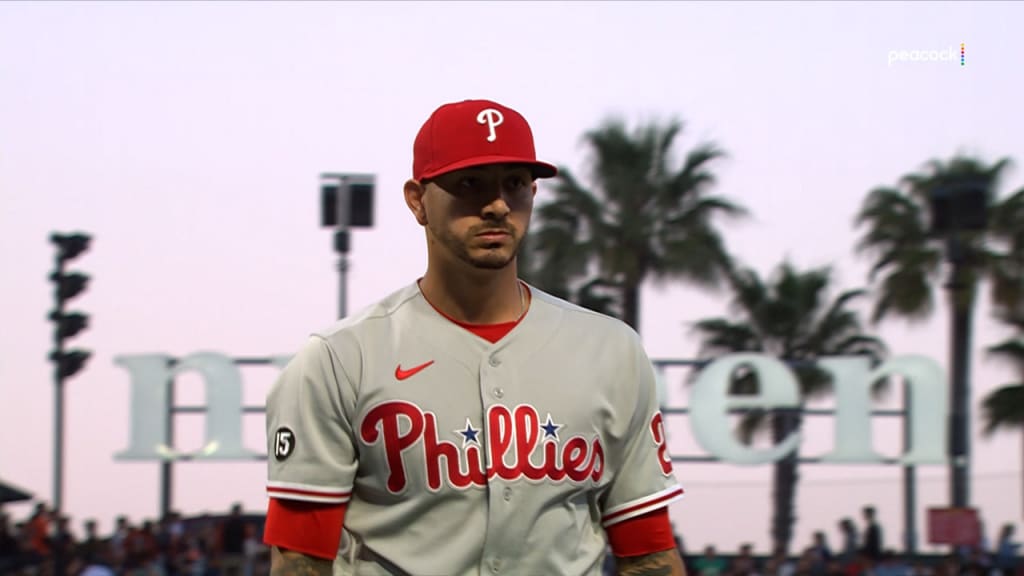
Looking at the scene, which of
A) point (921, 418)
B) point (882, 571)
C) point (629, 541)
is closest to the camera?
point (629, 541)

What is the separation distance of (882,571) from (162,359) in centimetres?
1555

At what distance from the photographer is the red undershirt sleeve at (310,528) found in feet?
9.75

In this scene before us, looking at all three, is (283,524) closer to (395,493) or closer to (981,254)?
(395,493)

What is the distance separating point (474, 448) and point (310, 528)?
0.33 meters

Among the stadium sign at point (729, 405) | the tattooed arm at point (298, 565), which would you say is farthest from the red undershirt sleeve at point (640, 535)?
the stadium sign at point (729, 405)

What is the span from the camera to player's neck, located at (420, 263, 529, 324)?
3072mm

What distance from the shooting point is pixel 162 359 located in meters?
30.1

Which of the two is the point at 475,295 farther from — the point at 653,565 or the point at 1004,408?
the point at 1004,408

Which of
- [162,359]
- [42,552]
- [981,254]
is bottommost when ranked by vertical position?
[42,552]

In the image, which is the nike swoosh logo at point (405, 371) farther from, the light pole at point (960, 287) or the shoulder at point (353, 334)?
the light pole at point (960, 287)

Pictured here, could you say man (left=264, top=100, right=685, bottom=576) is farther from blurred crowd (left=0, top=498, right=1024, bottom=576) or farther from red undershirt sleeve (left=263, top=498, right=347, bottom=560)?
blurred crowd (left=0, top=498, right=1024, bottom=576)

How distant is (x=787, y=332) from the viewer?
102ft

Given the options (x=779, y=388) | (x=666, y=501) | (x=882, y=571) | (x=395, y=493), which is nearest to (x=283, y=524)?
(x=395, y=493)

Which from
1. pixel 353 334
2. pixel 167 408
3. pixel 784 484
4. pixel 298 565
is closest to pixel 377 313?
pixel 353 334
